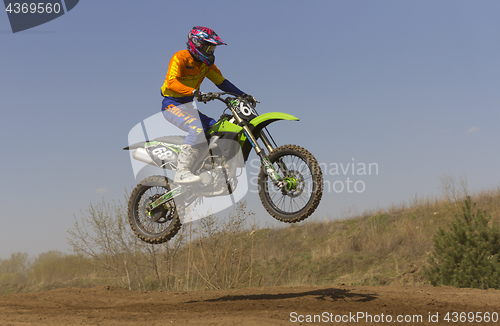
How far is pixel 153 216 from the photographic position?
24.1 ft

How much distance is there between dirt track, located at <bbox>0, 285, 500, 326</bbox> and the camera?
6555mm

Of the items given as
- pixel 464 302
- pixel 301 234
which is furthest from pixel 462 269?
pixel 301 234

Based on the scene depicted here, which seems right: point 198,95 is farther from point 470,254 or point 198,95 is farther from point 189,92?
point 470,254

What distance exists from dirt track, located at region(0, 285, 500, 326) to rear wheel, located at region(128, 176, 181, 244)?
142 cm

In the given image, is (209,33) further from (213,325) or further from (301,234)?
(301,234)

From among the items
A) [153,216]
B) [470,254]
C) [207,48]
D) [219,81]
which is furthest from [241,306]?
[470,254]

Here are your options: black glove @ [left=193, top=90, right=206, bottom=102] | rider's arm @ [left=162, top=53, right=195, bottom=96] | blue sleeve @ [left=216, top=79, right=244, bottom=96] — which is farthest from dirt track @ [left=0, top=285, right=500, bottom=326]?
blue sleeve @ [left=216, top=79, right=244, bottom=96]

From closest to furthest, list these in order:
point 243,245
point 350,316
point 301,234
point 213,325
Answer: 1. point 213,325
2. point 350,316
3. point 243,245
4. point 301,234

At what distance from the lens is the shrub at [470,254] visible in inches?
457

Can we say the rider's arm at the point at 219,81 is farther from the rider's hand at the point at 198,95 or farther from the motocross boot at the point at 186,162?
the motocross boot at the point at 186,162

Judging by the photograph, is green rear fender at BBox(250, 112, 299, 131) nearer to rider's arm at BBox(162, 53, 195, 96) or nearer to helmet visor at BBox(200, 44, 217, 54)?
rider's arm at BBox(162, 53, 195, 96)

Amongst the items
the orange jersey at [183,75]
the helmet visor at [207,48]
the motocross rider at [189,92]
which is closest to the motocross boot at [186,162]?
the motocross rider at [189,92]

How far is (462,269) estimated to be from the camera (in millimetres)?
11977

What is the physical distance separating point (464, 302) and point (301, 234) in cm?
1647
